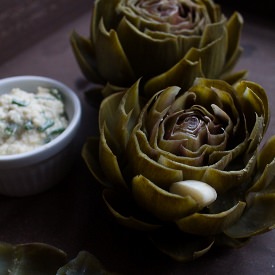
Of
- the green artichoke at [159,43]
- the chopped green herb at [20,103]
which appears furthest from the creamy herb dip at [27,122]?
the green artichoke at [159,43]

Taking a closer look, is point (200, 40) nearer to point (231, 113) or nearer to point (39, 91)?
point (231, 113)

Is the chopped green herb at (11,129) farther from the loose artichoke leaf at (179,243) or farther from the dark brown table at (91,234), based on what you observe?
the loose artichoke leaf at (179,243)

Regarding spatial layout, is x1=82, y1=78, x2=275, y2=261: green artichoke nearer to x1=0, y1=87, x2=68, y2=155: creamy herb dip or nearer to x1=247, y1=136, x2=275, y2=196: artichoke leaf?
x1=247, y1=136, x2=275, y2=196: artichoke leaf

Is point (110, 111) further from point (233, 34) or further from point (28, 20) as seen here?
point (28, 20)

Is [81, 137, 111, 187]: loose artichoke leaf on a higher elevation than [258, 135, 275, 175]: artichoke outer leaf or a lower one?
lower

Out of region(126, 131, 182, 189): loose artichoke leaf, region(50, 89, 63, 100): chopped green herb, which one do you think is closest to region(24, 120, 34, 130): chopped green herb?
region(50, 89, 63, 100): chopped green herb

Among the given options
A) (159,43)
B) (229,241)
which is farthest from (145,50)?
(229,241)

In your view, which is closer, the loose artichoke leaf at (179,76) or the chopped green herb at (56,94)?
the loose artichoke leaf at (179,76)
